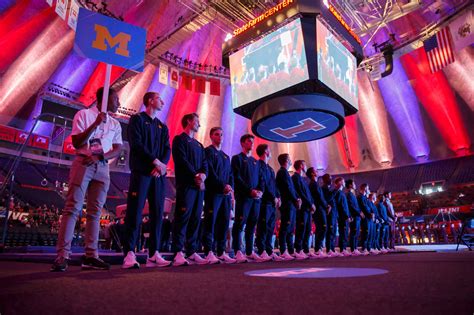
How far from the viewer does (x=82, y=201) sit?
116 inches

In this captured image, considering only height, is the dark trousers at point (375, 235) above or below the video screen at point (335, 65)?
below

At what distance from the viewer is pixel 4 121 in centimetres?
1727

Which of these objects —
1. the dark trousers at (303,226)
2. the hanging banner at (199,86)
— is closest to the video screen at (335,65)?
the dark trousers at (303,226)

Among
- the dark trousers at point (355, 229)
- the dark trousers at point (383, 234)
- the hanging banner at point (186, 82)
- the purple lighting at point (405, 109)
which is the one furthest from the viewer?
the purple lighting at point (405, 109)

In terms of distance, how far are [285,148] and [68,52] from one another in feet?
45.5

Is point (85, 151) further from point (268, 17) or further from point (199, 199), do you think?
point (268, 17)

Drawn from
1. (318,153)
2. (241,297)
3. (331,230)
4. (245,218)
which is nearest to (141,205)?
(245,218)

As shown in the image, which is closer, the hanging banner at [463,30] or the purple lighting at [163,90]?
the hanging banner at [463,30]

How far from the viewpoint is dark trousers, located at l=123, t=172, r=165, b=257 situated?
127 inches

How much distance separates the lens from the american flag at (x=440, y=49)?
11.9 m

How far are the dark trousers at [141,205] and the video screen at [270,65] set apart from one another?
5.80 meters

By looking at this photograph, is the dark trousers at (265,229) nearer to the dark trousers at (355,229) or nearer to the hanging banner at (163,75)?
the dark trousers at (355,229)

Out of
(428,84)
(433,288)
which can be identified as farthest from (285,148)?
(433,288)

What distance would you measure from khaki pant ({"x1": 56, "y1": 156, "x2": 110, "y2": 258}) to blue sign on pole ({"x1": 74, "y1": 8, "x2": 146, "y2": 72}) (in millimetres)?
1247
